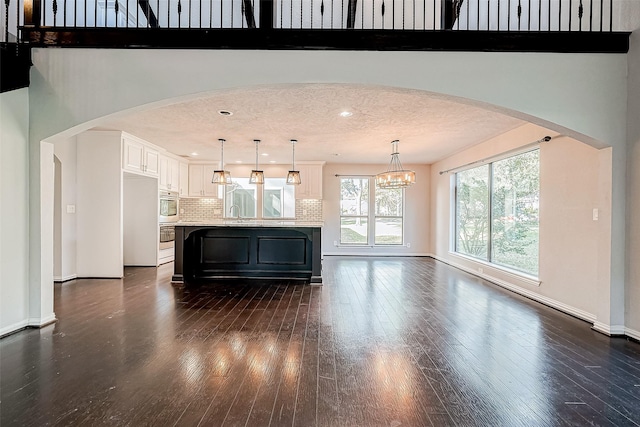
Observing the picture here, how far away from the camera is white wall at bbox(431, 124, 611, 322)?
3.28 m

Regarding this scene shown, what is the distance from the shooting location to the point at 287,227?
5406mm

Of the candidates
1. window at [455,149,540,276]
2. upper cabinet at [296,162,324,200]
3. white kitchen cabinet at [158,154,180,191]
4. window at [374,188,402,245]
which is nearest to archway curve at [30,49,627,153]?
window at [455,149,540,276]

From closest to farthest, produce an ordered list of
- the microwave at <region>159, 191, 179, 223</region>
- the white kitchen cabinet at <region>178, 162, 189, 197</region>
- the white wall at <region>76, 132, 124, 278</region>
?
the white wall at <region>76, 132, 124, 278</region> → the microwave at <region>159, 191, 179, 223</region> → the white kitchen cabinet at <region>178, 162, 189, 197</region>

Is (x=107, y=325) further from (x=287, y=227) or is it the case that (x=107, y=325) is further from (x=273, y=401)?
(x=287, y=227)

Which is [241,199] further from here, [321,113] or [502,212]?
[502,212]

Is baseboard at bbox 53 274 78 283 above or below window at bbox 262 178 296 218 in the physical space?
below

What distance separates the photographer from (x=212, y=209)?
8.66 metres

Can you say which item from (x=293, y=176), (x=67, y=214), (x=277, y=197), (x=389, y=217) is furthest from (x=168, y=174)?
(x=389, y=217)

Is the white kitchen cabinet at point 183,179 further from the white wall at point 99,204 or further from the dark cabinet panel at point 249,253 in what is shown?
the dark cabinet panel at point 249,253

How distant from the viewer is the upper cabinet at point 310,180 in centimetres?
847

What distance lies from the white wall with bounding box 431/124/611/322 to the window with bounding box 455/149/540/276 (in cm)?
28

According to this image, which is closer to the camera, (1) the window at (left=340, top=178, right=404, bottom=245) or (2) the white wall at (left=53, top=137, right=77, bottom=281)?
(2) the white wall at (left=53, top=137, right=77, bottom=281)

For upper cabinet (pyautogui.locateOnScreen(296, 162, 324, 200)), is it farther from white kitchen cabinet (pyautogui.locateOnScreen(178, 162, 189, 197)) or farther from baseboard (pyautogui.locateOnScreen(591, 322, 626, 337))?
baseboard (pyautogui.locateOnScreen(591, 322, 626, 337))

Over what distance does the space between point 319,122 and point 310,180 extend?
377cm
